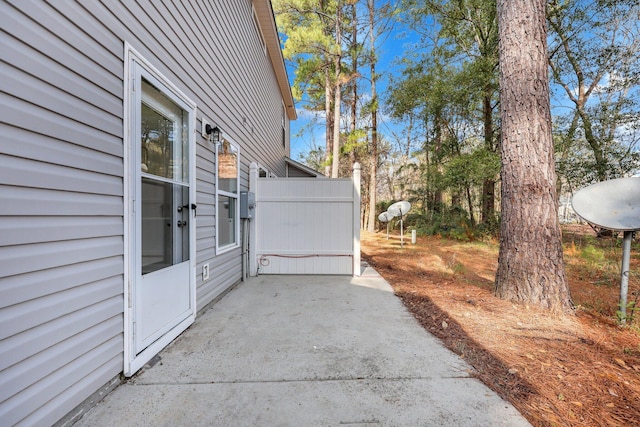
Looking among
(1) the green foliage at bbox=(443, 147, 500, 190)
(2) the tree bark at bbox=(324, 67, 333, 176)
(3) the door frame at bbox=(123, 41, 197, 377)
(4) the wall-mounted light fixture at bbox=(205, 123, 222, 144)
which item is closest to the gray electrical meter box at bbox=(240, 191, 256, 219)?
(4) the wall-mounted light fixture at bbox=(205, 123, 222, 144)

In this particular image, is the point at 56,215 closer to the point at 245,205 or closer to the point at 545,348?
the point at 245,205

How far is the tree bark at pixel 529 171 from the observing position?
276 centimetres

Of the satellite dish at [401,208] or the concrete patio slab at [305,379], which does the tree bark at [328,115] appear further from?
the concrete patio slab at [305,379]

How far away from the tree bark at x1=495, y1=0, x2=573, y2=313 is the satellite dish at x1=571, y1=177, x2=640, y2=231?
10.2 inches

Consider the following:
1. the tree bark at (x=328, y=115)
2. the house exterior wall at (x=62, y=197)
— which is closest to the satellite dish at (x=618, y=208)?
the house exterior wall at (x=62, y=197)

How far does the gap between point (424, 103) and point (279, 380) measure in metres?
11.1

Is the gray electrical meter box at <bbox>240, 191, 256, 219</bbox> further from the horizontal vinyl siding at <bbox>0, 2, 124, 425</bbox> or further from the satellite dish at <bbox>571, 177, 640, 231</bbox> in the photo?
the satellite dish at <bbox>571, 177, 640, 231</bbox>

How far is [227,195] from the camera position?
381 centimetres

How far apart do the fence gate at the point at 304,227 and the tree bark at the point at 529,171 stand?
7.24 ft

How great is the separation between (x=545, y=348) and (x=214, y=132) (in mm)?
3881

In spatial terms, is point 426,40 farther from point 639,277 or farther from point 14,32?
point 14,32

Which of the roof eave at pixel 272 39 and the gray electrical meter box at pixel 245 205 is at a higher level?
the roof eave at pixel 272 39

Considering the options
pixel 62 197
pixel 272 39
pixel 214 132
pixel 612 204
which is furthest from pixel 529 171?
pixel 272 39

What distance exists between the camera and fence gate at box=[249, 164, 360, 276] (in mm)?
4594
